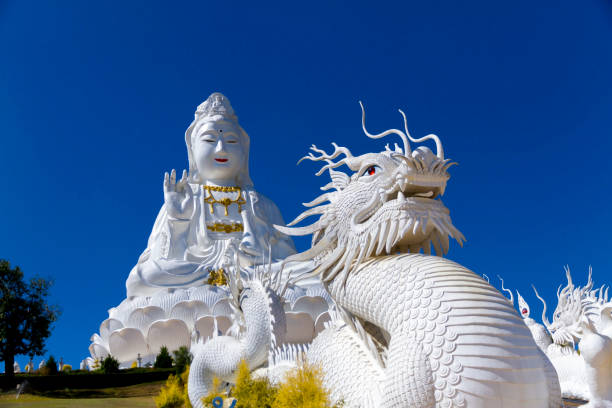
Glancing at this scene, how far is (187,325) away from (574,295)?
9324 mm

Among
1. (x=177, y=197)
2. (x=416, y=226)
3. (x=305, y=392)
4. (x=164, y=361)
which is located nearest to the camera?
(x=416, y=226)

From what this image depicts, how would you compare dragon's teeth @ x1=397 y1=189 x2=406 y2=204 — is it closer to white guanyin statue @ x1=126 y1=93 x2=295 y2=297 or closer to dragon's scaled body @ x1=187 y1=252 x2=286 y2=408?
dragon's scaled body @ x1=187 y1=252 x2=286 y2=408

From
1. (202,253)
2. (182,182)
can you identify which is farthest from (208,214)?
(202,253)

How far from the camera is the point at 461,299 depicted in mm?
2777

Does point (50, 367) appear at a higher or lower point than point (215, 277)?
lower

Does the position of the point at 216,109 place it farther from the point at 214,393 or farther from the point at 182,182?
the point at 214,393

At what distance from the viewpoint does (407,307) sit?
2.91 m

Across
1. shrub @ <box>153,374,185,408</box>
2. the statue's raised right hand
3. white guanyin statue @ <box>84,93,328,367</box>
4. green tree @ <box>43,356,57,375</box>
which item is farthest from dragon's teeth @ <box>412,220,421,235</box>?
the statue's raised right hand

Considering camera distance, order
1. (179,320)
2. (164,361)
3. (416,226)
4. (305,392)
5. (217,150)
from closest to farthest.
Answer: (416,226), (305,392), (164,361), (179,320), (217,150)

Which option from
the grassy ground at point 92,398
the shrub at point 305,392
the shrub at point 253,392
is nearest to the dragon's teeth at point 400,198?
the shrub at point 305,392

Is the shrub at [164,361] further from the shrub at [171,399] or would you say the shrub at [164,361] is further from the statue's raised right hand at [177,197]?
the shrub at [171,399]

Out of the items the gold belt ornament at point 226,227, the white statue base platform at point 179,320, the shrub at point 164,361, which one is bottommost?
the shrub at point 164,361

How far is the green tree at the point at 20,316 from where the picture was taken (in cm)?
1417

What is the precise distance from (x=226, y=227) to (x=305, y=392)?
43.8 feet
